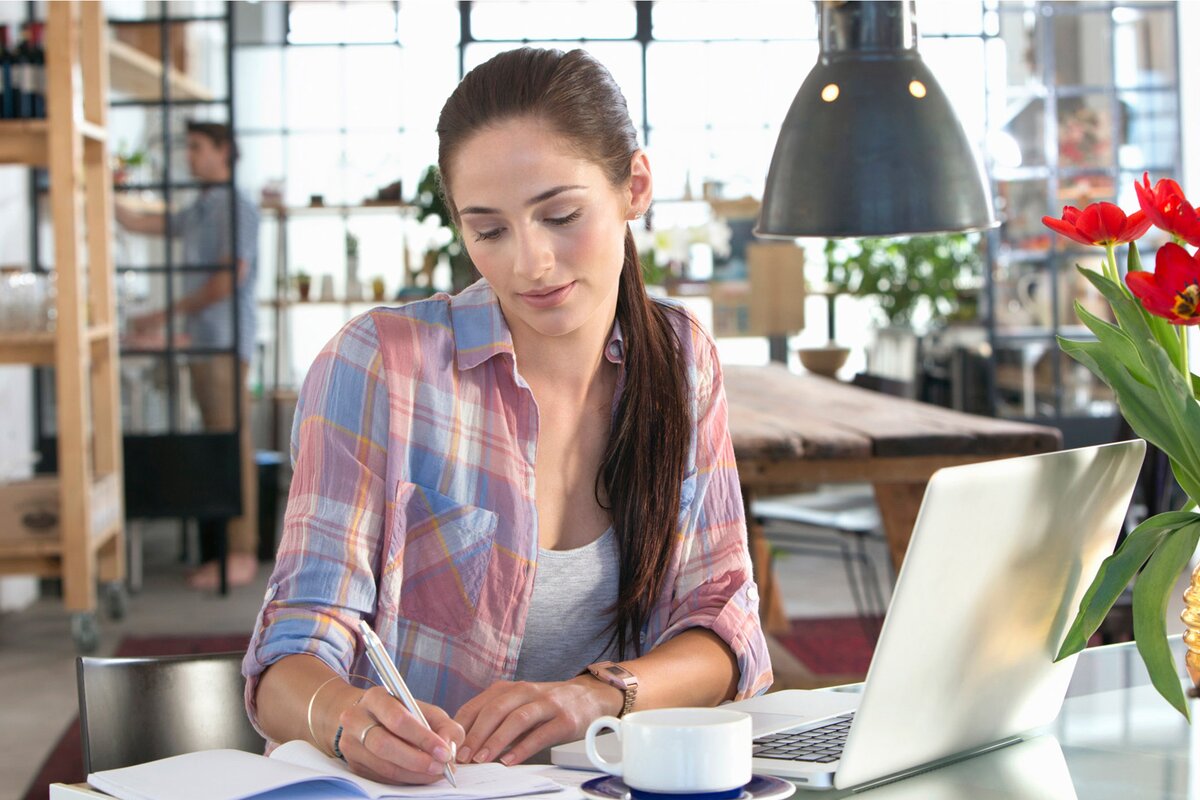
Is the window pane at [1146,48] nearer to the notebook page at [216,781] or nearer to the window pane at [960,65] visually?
the window pane at [960,65]

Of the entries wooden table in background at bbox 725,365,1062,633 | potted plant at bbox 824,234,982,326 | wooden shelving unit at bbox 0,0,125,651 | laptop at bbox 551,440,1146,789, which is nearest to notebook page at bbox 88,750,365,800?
laptop at bbox 551,440,1146,789

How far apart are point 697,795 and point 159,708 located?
68 centimetres

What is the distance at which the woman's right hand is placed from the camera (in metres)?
1.07

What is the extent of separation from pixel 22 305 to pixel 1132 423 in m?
4.00

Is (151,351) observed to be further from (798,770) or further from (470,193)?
(798,770)

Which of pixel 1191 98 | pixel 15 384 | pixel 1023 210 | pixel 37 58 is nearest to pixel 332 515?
pixel 37 58

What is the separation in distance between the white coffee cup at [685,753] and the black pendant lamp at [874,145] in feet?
3.53

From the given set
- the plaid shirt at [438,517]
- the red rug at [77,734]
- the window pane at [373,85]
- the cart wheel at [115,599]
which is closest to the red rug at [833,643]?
the red rug at [77,734]

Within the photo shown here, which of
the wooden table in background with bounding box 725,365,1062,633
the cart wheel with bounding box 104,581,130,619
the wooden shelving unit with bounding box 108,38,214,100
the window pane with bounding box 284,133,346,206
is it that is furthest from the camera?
the window pane with bounding box 284,133,346,206

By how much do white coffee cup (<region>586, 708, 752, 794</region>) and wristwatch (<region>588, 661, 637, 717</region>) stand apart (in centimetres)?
37

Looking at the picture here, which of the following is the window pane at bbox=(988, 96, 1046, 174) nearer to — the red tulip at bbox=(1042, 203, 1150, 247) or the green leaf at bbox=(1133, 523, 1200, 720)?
the red tulip at bbox=(1042, 203, 1150, 247)

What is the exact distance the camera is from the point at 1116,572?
118 centimetres

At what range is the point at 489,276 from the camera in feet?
4.96

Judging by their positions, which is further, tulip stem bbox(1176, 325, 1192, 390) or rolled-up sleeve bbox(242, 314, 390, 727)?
rolled-up sleeve bbox(242, 314, 390, 727)
